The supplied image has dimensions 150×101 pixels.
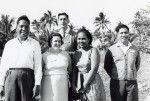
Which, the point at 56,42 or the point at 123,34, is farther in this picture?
the point at 123,34

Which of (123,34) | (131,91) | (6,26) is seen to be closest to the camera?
(131,91)

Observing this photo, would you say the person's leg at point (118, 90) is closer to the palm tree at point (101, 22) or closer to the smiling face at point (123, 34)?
the smiling face at point (123, 34)

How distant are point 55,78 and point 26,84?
0.60m

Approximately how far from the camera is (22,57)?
5730mm

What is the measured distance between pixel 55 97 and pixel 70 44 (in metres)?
1.10

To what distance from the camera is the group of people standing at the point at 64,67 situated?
19.0ft

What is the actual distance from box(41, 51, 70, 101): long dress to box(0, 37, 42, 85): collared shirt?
0.28 metres

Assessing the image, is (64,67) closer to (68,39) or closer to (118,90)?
(68,39)

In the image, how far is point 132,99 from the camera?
6359 mm

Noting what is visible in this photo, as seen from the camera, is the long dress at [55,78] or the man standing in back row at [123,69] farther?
the man standing in back row at [123,69]

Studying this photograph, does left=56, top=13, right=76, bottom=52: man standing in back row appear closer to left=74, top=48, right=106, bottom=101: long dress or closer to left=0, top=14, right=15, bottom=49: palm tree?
left=74, top=48, right=106, bottom=101: long dress

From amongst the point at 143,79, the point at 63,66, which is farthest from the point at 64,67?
the point at 143,79

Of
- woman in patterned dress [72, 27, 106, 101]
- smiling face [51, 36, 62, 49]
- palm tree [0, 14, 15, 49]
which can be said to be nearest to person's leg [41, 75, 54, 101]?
woman in patterned dress [72, 27, 106, 101]

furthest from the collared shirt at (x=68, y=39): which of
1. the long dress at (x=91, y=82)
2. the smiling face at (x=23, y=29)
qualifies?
the smiling face at (x=23, y=29)
